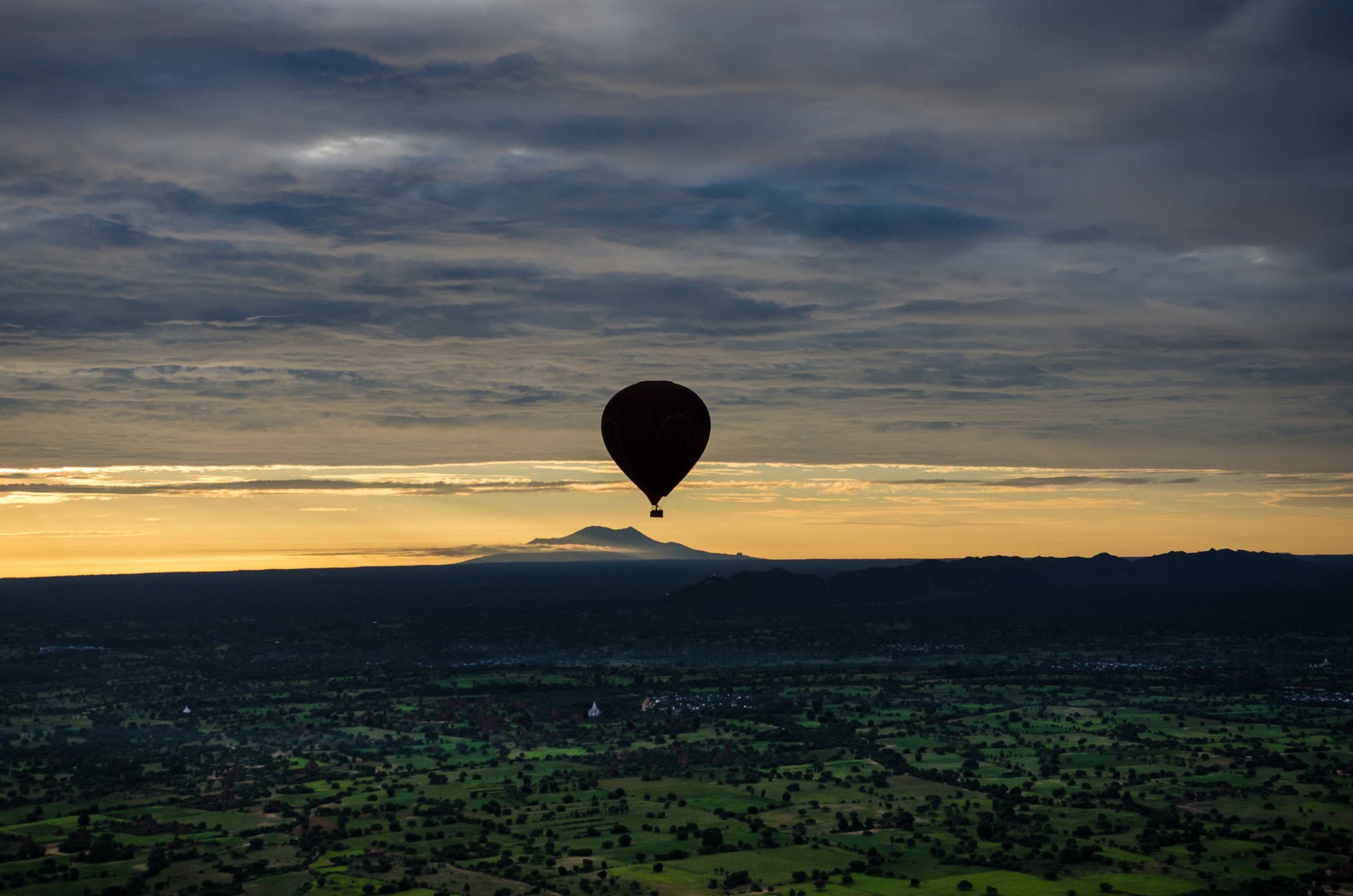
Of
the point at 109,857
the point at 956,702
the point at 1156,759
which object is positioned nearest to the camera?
the point at 109,857

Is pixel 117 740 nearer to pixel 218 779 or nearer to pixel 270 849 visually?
pixel 218 779

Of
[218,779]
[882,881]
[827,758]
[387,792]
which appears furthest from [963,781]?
[218,779]

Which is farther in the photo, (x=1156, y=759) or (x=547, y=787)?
(x=1156, y=759)

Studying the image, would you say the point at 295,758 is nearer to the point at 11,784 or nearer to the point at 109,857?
the point at 11,784

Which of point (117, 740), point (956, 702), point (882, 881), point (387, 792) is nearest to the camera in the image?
point (882, 881)

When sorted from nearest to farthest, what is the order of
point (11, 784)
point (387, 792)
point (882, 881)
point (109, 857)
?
1. point (882, 881)
2. point (109, 857)
3. point (387, 792)
4. point (11, 784)

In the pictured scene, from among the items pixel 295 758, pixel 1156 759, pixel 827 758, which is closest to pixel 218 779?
pixel 295 758
